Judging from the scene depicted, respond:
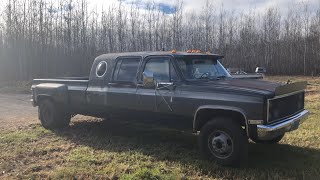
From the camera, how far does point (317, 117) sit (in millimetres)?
10383

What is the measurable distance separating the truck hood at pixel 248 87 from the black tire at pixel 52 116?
415 cm

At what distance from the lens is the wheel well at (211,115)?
6.18 m

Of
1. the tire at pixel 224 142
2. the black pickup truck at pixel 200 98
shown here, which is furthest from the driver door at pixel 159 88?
the tire at pixel 224 142

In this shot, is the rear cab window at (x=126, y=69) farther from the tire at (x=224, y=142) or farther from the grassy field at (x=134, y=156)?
the tire at (x=224, y=142)

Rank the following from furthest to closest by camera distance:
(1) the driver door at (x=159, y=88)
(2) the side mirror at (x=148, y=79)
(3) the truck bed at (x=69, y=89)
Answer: (3) the truck bed at (x=69, y=89) → (2) the side mirror at (x=148, y=79) → (1) the driver door at (x=159, y=88)

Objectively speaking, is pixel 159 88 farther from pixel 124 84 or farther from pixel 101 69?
pixel 101 69

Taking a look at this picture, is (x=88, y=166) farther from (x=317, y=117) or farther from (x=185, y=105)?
→ (x=317, y=117)

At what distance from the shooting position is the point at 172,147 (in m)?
7.41

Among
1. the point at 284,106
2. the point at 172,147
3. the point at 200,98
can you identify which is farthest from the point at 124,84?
the point at 284,106

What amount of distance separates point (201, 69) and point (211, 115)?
1.04m

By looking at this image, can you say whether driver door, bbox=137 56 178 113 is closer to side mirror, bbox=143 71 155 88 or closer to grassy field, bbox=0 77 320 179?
side mirror, bbox=143 71 155 88

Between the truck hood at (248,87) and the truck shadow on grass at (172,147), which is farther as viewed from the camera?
the truck shadow on grass at (172,147)

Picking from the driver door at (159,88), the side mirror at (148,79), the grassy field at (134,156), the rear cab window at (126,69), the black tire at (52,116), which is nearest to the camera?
the grassy field at (134,156)

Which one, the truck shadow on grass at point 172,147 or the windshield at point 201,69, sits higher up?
the windshield at point 201,69
